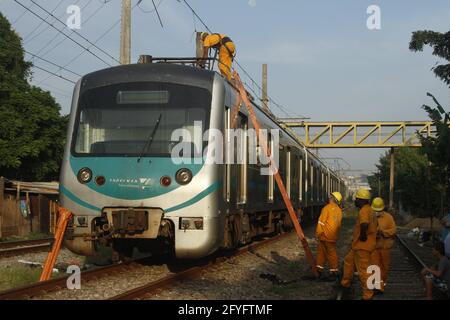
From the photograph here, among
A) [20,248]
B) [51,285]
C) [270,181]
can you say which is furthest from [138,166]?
[20,248]

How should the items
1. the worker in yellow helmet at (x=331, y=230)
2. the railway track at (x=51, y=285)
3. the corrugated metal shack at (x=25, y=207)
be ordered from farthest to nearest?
the corrugated metal shack at (x=25, y=207) < the worker in yellow helmet at (x=331, y=230) < the railway track at (x=51, y=285)

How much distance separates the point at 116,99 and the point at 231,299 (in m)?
3.54

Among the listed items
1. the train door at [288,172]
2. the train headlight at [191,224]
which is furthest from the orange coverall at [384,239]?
the train door at [288,172]

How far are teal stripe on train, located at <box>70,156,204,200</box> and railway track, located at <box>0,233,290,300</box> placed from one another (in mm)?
1248

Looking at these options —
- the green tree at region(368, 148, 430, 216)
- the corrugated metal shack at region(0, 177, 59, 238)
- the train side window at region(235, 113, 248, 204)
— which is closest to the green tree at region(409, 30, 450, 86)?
the green tree at region(368, 148, 430, 216)

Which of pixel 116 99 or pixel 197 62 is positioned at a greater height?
pixel 197 62

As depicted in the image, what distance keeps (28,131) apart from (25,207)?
19.4ft

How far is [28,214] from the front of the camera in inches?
852

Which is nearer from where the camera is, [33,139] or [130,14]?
[130,14]

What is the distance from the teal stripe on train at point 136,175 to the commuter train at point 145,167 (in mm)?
15

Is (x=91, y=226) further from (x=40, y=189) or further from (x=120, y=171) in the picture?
(x=40, y=189)

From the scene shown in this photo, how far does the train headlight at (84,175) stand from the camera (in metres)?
9.12

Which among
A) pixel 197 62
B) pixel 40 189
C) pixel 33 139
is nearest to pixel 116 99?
pixel 197 62

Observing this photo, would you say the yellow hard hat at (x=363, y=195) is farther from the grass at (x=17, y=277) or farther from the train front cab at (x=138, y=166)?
the grass at (x=17, y=277)
